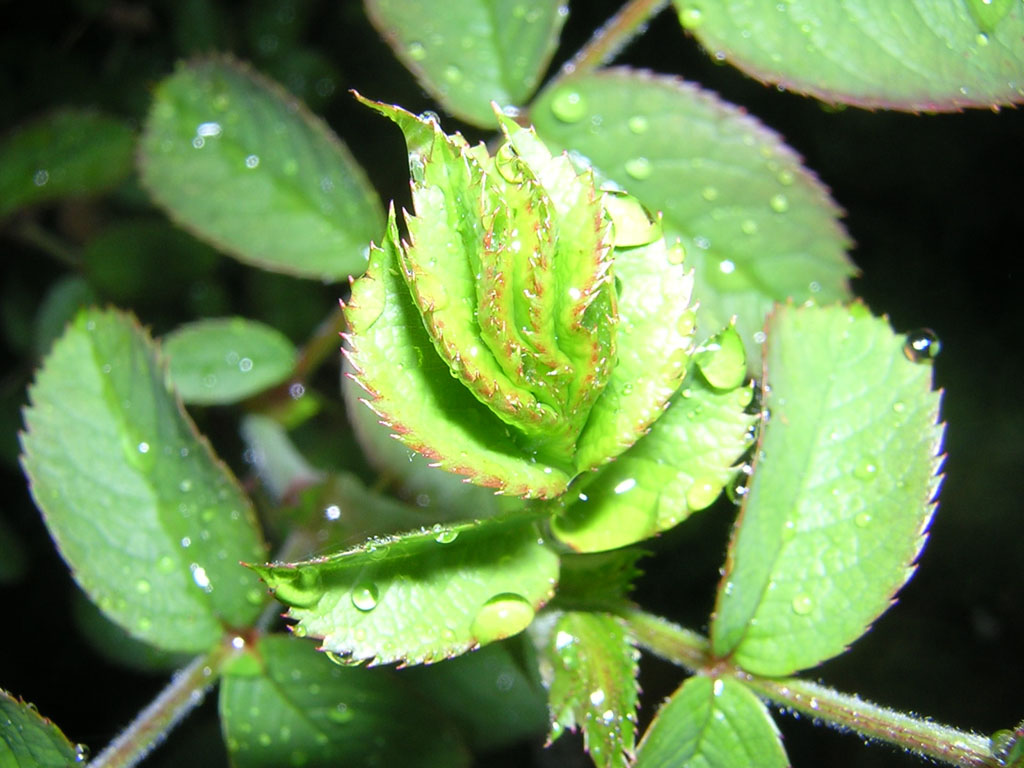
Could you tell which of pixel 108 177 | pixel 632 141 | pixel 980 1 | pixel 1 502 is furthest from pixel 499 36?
pixel 1 502

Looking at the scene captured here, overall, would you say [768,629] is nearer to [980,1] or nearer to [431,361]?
[431,361]

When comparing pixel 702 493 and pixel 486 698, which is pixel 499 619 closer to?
pixel 702 493

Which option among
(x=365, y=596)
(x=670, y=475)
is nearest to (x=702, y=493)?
(x=670, y=475)

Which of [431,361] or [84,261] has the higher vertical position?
[431,361]

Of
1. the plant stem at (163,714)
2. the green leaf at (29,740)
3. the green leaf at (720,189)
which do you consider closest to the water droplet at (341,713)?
the plant stem at (163,714)

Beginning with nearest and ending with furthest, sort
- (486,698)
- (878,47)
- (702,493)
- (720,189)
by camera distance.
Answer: (702,493) < (878,47) < (720,189) < (486,698)

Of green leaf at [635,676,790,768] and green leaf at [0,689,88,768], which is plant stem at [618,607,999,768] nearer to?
green leaf at [635,676,790,768]
